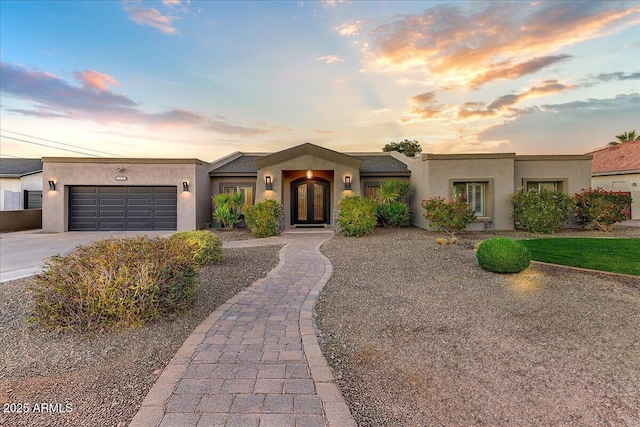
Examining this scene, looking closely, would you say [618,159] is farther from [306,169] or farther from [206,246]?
[206,246]

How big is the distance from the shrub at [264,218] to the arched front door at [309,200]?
3450 mm

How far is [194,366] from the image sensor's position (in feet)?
9.82

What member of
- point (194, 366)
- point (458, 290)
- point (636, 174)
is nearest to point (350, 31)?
point (458, 290)

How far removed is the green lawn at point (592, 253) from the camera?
7.08 m

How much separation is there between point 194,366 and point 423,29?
12777 mm

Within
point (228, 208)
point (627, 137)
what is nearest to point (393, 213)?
point (228, 208)

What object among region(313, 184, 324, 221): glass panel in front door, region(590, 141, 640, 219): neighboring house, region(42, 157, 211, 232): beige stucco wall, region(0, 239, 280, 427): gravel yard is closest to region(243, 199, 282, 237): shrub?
region(313, 184, 324, 221): glass panel in front door

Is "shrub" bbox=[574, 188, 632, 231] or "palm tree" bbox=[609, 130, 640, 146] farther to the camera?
"palm tree" bbox=[609, 130, 640, 146]

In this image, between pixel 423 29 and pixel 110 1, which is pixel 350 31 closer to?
pixel 423 29

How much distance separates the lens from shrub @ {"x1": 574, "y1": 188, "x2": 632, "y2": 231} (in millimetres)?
13016

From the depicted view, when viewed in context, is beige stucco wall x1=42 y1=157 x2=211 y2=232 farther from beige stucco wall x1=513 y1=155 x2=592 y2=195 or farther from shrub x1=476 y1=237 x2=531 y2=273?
beige stucco wall x1=513 y1=155 x2=592 y2=195

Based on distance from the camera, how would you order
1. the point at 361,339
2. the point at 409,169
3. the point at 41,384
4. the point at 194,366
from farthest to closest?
1. the point at 409,169
2. the point at 361,339
3. the point at 194,366
4. the point at 41,384

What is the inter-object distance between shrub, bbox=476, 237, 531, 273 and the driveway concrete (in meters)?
10.8

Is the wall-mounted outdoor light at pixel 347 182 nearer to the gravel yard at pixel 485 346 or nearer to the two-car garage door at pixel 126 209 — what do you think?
the gravel yard at pixel 485 346
